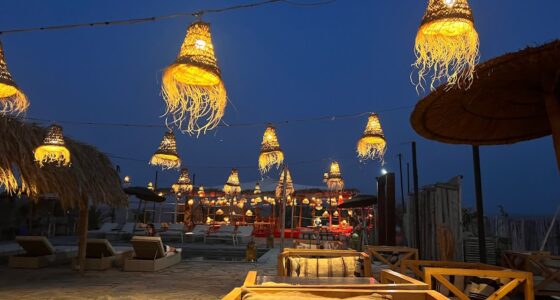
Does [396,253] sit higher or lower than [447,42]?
lower

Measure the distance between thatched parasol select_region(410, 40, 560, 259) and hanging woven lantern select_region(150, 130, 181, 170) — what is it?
4201 mm

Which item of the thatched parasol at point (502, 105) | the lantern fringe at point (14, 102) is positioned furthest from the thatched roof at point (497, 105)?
the lantern fringe at point (14, 102)

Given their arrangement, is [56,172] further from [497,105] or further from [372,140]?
[497,105]

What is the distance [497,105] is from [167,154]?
486 cm

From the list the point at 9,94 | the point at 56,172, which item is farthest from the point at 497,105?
the point at 56,172

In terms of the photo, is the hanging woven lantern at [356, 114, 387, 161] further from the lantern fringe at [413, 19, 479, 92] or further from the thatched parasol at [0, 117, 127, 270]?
the thatched parasol at [0, 117, 127, 270]

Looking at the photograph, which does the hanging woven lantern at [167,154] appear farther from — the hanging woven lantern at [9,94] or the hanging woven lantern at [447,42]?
the hanging woven lantern at [447,42]

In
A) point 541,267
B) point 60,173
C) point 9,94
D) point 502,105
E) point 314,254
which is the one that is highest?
point 9,94

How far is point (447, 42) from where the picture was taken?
8.74 ft

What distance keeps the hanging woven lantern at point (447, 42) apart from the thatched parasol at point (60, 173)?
21.7 feet

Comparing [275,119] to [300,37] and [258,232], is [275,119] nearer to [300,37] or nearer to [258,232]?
[300,37]

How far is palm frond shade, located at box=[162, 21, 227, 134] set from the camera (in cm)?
292

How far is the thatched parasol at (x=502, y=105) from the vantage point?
265 centimetres

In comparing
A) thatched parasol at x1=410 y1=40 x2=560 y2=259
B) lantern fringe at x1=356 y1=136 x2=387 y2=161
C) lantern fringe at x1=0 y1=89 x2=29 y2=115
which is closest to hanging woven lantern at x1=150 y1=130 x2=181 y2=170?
lantern fringe at x1=0 y1=89 x2=29 y2=115
